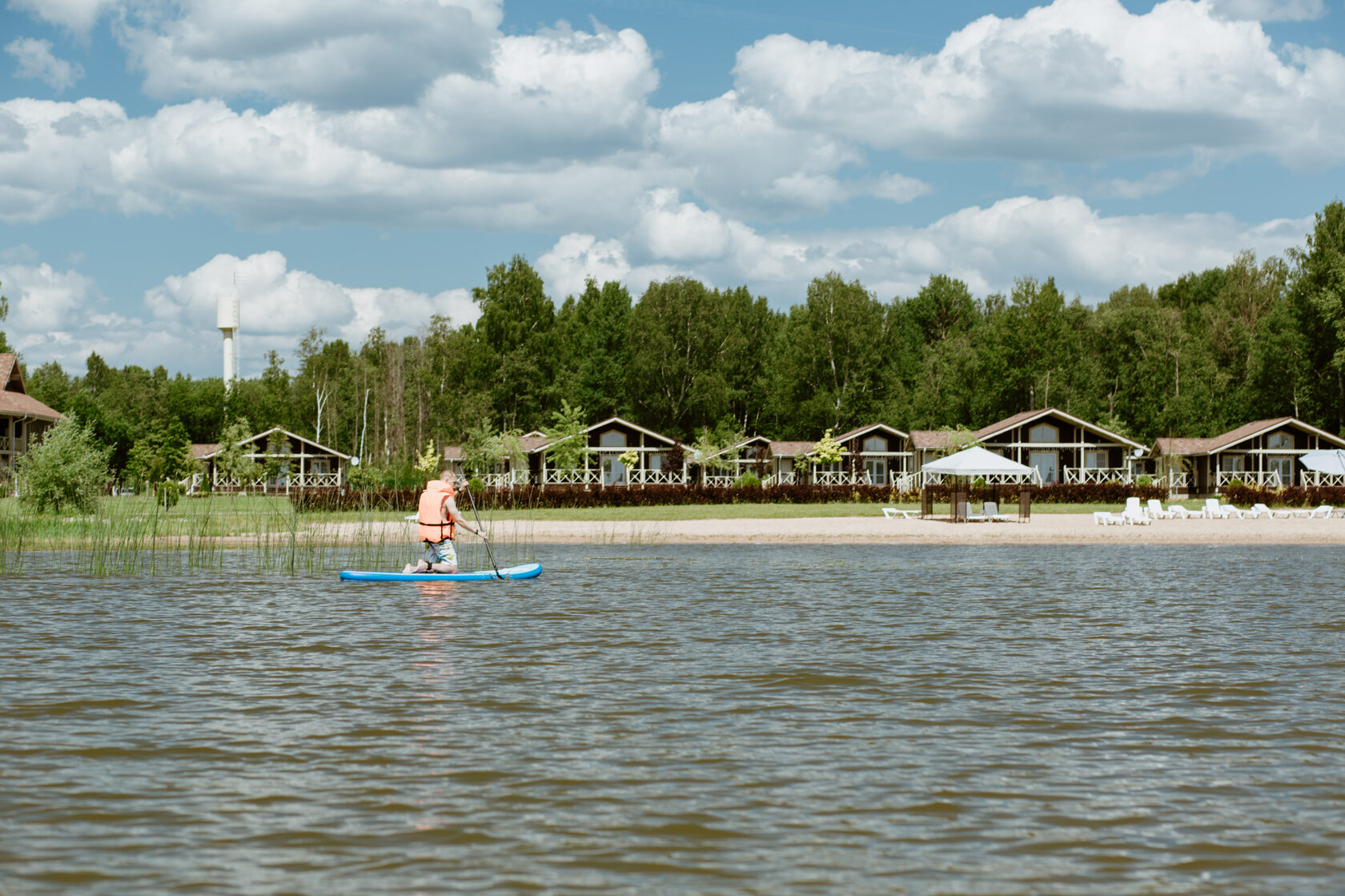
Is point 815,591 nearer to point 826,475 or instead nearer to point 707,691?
point 707,691

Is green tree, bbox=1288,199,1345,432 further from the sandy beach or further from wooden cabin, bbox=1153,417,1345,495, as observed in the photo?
the sandy beach

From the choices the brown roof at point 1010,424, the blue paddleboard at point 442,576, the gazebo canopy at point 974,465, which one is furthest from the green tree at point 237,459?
the blue paddleboard at point 442,576

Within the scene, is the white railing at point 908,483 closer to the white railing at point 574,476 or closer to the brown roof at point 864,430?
the brown roof at point 864,430

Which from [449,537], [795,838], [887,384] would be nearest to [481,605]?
[449,537]

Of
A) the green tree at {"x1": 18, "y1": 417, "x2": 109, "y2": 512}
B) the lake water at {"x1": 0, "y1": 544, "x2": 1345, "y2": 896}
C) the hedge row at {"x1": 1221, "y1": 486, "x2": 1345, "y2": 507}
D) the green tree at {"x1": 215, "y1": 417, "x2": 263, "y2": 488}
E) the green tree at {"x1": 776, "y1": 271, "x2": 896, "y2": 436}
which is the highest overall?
the green tree at {"x1": 776, "y1": 271, "x2": 896, "y2": 436}

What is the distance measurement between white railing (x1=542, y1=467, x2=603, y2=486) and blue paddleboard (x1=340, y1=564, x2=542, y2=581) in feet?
140

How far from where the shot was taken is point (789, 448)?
78.6 meters

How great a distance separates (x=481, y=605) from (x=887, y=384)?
69.2 m

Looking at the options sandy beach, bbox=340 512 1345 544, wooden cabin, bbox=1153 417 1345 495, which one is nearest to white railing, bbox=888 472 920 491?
wooden cabin, bbox=1153 417 1345 495

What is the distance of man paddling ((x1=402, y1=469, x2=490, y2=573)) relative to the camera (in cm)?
1902

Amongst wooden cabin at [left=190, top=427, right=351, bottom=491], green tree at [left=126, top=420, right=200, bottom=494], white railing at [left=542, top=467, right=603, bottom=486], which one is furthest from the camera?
wooden cabin at [left=190, top=427, right=351, bottom=491]

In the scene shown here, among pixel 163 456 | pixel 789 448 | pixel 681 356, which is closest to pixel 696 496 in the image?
pixel 789 448

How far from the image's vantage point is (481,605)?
1723 cm

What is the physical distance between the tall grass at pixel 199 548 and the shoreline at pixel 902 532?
2011 millimetres
